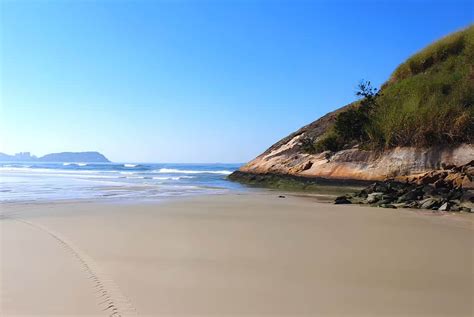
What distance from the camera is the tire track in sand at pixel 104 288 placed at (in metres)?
3.77

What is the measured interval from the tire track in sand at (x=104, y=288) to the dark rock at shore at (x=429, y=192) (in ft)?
28.6

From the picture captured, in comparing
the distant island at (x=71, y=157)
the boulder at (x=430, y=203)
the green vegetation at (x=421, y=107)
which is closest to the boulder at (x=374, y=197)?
the boulder at (x=430, y=203)

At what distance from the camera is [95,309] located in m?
3.79

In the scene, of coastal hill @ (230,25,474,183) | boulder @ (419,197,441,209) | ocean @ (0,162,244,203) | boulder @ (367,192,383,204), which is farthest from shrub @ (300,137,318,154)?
boulder @ (419,197,441,209)

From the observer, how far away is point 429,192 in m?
12.3

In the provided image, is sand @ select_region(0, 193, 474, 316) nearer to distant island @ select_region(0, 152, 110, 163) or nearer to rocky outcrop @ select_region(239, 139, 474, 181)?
rocky outcrop @ select_region(239, 139, 474, 181)

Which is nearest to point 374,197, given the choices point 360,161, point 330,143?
point 360,161

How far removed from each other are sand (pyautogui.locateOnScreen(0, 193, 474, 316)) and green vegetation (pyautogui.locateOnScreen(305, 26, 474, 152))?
737 cm

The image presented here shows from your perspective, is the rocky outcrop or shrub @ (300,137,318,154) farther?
shrub @ (300,137,318,154)

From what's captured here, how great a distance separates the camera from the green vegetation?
15492mm

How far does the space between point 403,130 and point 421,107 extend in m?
1.46

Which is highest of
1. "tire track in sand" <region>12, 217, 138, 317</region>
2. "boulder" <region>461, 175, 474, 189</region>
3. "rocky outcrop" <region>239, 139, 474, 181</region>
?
"rocky outcrop" <region>239, 139, 474, 181</region>

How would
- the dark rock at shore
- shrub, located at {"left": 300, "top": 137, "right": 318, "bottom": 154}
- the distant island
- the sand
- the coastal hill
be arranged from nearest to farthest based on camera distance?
the sand
the dark rock at shore
the coastal hill
shrub, located at {"left": 300, "top": 137, "right": 318, "bottom": 154}
the distant island

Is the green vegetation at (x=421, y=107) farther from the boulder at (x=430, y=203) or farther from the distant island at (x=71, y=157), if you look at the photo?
the distant island at (x=71, y=157)
